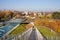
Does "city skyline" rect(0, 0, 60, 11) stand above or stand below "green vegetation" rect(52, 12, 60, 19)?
above

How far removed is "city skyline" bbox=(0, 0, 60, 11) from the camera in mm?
2240

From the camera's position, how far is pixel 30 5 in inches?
88.9

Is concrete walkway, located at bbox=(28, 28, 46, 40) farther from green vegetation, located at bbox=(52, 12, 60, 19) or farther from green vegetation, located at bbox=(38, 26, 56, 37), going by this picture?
green vegetation, located at bbox=(52, 12, 60, 19)

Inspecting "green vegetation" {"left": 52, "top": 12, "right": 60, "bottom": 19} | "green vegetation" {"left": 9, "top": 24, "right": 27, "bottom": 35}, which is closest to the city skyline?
"green vegetation" {"left": 52, "top": 12, "right": 60, "bottom": 19}

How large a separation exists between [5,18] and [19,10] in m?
0.27

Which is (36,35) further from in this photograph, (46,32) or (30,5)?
(30,5)

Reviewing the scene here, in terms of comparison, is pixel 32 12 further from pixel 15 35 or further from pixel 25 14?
pixel 15 35

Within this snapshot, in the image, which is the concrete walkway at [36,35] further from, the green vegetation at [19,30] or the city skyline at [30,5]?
the city skyline at [30,5]

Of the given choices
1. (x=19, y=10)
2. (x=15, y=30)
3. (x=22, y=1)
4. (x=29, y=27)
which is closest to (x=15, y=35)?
(x=15, y=30)

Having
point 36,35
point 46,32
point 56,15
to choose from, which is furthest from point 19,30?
point 56,15

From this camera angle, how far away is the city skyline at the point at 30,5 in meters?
2.24

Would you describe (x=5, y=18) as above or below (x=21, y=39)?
above

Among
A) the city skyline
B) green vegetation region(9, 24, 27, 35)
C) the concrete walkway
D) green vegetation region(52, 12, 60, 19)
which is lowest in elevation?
the concrete walkway

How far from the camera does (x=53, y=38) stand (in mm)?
2137
